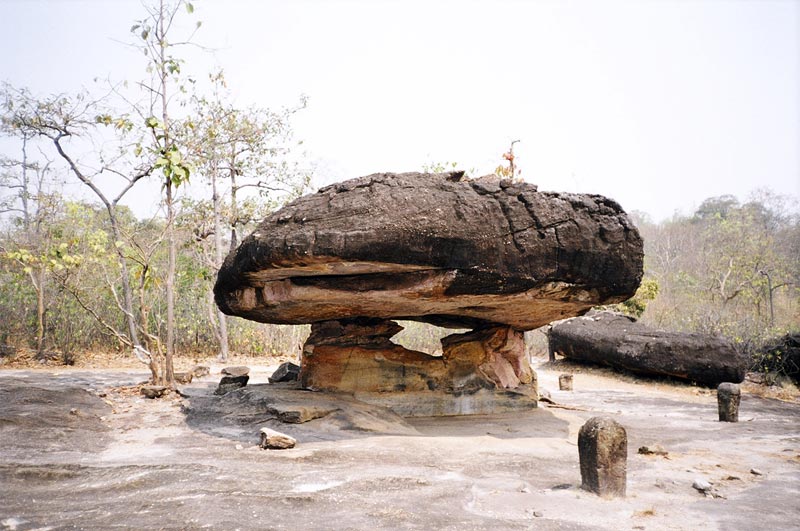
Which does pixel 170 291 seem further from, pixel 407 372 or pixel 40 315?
pixel 40 315

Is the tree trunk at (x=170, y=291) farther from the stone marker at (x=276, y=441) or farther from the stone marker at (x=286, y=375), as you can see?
the stone marker at (x=276, y=441)

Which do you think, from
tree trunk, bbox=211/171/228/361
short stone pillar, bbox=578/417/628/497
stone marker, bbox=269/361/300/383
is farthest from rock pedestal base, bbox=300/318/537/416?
tree trunk, bbox=211/171/228/361

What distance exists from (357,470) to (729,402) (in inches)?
252

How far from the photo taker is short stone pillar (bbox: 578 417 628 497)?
197 inches

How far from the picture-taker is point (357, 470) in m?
5.56

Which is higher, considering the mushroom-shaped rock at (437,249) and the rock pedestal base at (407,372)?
the mushroom-shaped rock at (437,249)

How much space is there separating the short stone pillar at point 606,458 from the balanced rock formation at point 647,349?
9.85 meters

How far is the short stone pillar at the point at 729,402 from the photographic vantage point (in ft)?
30.3

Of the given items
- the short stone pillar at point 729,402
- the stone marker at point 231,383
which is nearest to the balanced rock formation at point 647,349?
the short stone pillar at point 729,402

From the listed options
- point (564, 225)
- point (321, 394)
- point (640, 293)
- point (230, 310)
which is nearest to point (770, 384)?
point (640, 293)

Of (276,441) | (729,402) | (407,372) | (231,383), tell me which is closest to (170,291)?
(231,383)

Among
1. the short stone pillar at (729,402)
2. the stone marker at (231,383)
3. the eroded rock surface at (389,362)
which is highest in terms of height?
the eroded rock surface at (389,362)

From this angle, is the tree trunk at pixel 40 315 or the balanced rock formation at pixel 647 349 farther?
the tree trunk at pixel 40 315

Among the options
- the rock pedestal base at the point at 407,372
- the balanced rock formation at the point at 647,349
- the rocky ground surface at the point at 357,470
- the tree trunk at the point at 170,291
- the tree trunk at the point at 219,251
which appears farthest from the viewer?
the tree trunk at the point at 219,251
